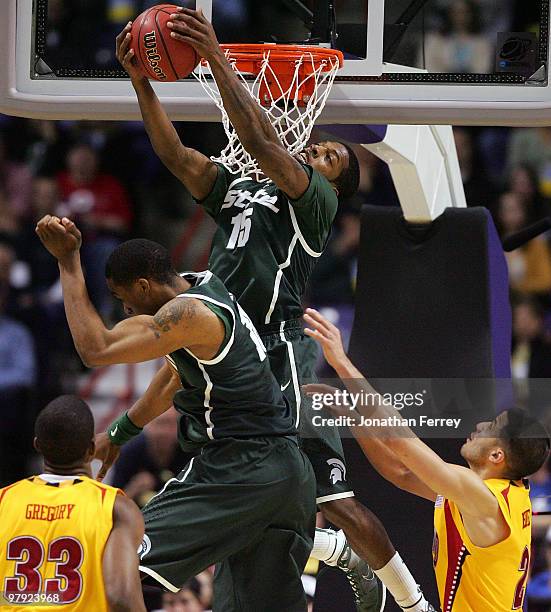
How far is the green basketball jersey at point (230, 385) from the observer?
12.6 feet

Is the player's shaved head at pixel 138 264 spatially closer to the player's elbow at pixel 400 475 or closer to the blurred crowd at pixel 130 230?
the player's elbow at pixel 400 475

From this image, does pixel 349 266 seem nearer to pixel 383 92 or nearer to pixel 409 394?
pixel 409 394

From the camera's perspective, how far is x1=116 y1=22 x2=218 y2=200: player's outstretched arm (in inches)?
162

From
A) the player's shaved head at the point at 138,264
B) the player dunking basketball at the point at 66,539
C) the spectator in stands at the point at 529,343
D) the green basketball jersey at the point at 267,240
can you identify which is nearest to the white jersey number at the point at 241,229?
the green basketball jersey at the point at 267,240

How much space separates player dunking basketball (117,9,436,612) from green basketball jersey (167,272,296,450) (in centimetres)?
25

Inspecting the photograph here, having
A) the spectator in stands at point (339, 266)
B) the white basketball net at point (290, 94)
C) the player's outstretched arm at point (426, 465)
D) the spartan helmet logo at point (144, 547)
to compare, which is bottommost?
the spartan helmet logo at point (144, 547)

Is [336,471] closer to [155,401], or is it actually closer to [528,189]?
[155,401]

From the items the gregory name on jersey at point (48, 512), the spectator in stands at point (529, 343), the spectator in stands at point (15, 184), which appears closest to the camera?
the gregory name on jersey at point (48, 512)

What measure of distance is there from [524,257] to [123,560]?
16.0 feet

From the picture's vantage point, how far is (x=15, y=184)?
7816mm

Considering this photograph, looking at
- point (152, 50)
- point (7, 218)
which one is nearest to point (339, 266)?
point (7, 218)

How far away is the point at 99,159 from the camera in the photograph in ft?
25.7

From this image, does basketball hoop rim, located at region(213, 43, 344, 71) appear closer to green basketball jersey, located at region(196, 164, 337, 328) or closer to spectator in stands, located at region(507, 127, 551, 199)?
green basketball jersey, located at region(196, 164, 337, 328)

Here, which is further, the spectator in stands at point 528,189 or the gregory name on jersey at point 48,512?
the spectator in stands at point 528,189
